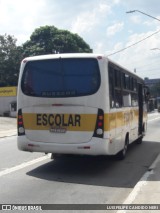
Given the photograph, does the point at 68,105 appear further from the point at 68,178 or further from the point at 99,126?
the point at 68,178

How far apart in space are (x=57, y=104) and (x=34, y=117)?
26.9 inches

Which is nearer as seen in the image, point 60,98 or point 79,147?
point 79,147

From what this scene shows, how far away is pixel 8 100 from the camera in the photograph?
43219 millimetres

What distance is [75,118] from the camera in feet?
32.2

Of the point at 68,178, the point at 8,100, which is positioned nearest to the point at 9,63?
the point at 8,100

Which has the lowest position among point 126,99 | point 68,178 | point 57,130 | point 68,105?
point 68,178

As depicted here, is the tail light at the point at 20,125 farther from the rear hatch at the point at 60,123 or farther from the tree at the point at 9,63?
the tree at the point at 9,63

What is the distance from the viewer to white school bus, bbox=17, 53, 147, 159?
9727mm

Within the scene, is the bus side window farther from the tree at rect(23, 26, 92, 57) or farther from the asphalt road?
the tree at rect(23, 26, 92, 57)

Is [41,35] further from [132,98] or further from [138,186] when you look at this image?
[138,186]

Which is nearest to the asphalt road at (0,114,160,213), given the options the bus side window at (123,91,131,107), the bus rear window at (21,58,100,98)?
the bus side window at (123,91,131,107)

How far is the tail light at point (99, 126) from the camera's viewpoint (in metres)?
9.69

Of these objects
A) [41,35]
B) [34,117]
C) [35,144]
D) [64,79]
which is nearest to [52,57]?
[64,79]

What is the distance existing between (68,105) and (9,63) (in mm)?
51826
